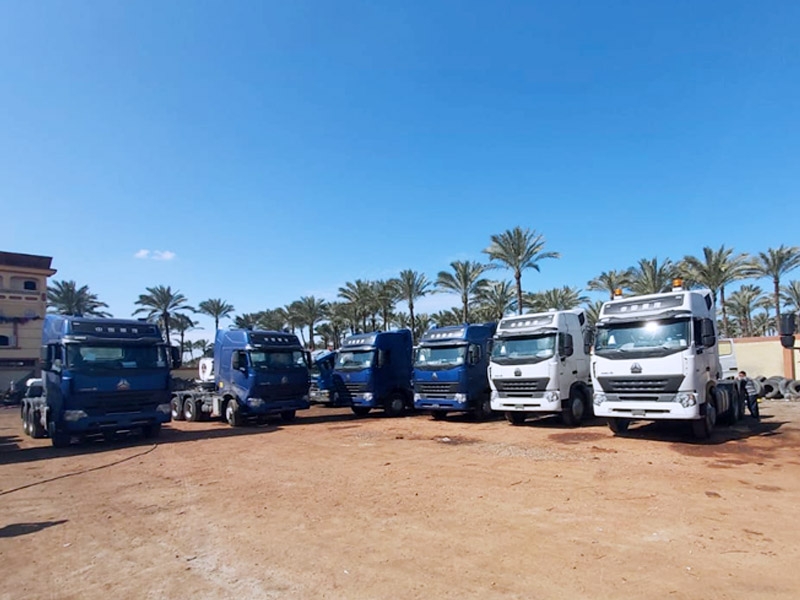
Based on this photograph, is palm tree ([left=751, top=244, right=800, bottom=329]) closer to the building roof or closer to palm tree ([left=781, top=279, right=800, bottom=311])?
palm tree ([left=781, top=279, right=800, bottom=311])

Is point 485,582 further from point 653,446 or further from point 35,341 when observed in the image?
point 35,341

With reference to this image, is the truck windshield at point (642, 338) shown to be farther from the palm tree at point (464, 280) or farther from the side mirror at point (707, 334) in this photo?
the palm tree at point (464, 280)

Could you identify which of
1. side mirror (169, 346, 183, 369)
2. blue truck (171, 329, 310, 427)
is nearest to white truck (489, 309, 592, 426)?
blue truck (171, 329, 310, 427)

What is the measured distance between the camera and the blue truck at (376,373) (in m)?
20.0

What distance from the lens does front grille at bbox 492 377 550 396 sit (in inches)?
584

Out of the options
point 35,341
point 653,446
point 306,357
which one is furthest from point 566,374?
point 35,341

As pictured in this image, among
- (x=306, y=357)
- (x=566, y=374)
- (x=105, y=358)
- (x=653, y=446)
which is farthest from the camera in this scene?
(x=306, y=357)

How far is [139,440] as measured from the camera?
15461 mm

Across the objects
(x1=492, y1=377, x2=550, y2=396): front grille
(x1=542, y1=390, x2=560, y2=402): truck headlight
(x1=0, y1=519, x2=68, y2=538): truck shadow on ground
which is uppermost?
(x1=492, y1=377, x2=550, y2=396): front grille

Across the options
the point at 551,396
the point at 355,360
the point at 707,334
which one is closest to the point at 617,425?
the point at 551,396

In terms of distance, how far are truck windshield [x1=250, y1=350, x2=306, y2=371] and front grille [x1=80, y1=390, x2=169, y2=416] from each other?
10.9ft

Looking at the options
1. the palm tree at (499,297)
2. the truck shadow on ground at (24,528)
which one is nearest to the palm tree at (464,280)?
the palm tree at (499,297)

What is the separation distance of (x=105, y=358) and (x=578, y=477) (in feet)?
40.1

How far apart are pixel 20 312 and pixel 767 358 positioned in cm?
5499
